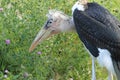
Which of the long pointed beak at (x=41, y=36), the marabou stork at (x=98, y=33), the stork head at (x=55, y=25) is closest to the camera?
the marabou stork at (x=98, y=33)

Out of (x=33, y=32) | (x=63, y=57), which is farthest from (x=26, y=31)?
(x=63, y=57)

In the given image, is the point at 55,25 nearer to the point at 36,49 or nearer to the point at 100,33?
the point at 36,49

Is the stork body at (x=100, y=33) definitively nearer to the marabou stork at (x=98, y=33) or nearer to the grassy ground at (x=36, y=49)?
the marabou stork at (x=98, y=33)

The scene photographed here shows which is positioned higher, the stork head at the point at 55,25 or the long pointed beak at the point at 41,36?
the stork head at the point at 55,25

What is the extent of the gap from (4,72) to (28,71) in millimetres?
272

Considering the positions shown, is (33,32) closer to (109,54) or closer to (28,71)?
(28,71)

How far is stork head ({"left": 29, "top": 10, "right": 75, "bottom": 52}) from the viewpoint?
761cm

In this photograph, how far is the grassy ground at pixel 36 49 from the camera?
7.45m

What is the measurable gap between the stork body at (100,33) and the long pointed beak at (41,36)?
46 centimetres

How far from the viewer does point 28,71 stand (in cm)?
745

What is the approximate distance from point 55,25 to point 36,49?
1.17 feet

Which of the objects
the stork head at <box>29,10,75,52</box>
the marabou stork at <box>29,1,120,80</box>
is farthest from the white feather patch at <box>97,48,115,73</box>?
the stork head at <box>29,10,75,52</box>

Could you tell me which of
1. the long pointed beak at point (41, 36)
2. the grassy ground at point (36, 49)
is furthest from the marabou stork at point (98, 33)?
the grassy ground at point (36, 49)

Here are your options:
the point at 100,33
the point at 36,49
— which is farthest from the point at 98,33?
the point at 36,49
